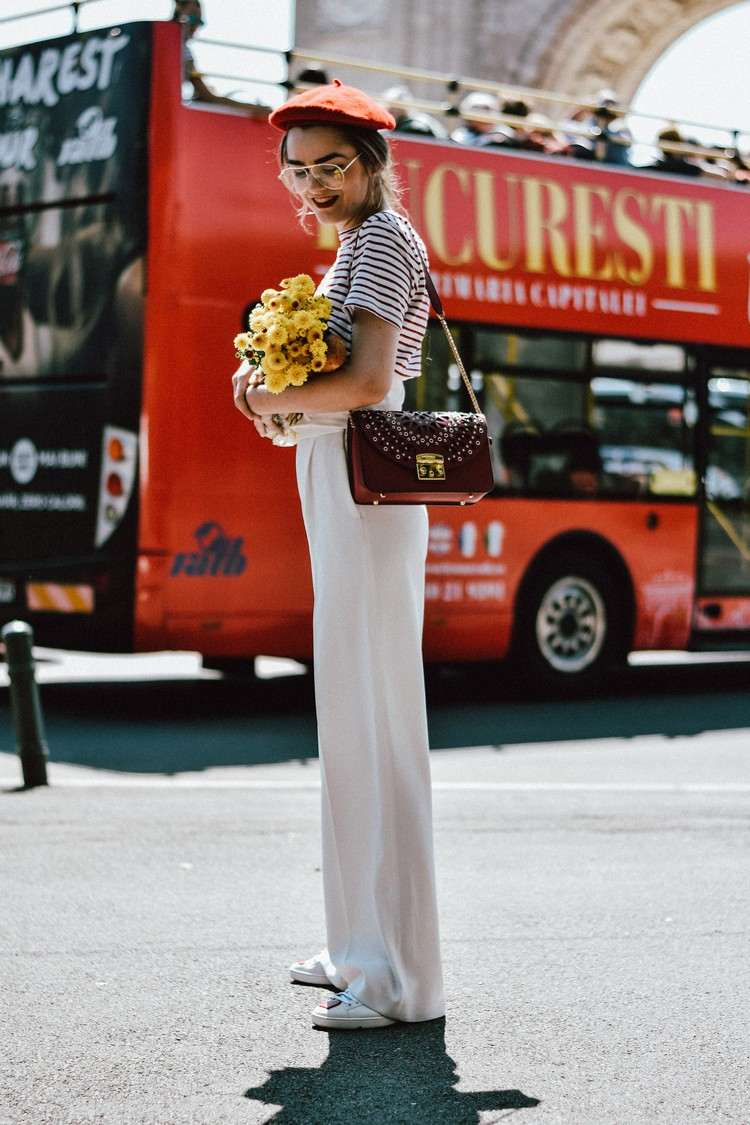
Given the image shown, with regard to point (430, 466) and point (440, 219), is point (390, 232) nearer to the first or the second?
point (430, 466)

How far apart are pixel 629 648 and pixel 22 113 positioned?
5.05 meters

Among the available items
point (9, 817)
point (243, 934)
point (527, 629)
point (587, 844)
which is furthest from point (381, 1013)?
point (527, 629)

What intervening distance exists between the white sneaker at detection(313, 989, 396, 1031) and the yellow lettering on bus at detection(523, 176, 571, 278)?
7390mm

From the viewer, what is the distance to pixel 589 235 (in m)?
10.8

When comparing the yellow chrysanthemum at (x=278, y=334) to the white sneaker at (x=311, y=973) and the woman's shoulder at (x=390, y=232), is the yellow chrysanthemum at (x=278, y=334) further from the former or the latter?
the white sneaker at (x=311, y=973)

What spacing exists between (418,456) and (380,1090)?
1.34m

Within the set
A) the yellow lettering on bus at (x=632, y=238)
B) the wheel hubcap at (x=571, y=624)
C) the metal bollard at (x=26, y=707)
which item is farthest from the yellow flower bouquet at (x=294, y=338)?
the yellow lettering on bus at (x=632, y=238)

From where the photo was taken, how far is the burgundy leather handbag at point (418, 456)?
12.0 ft

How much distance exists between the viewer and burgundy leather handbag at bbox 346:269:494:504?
3645 mm

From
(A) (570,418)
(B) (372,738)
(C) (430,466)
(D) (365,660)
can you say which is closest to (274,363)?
(C) (430,466)

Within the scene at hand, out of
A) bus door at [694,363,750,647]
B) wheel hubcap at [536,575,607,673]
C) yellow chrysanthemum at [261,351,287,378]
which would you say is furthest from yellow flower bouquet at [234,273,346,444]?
bus door at [694,363,750,647]

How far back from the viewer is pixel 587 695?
1094 cm

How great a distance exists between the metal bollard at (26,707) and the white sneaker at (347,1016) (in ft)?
11.7

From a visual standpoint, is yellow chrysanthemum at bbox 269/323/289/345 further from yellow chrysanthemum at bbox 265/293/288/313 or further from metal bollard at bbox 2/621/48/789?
metal bollard at bbox 2/621/48/789
